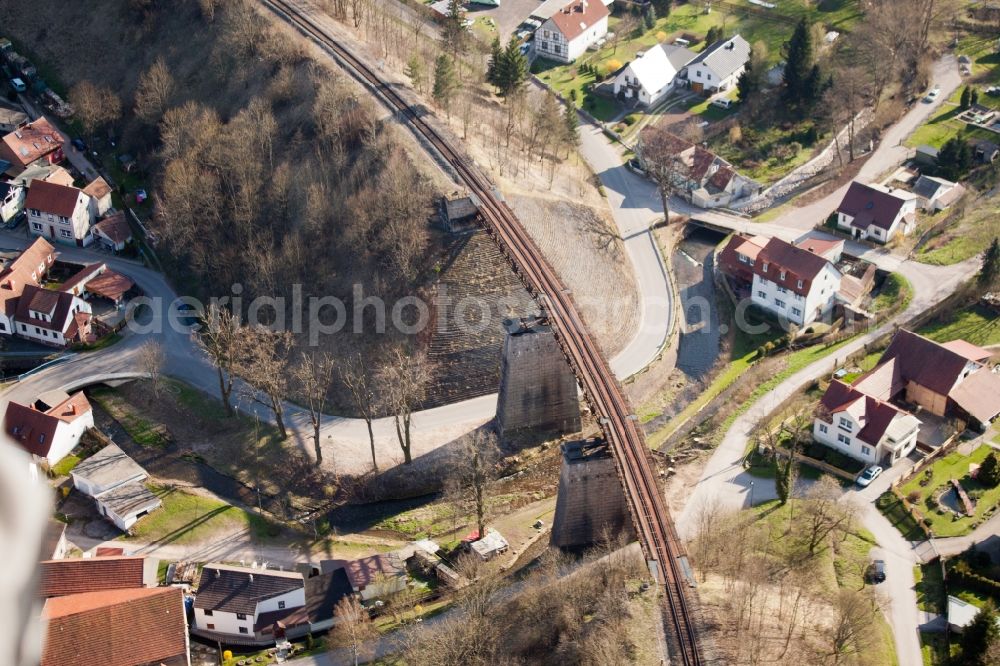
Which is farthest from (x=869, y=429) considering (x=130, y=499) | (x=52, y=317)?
(x=52, y=317)

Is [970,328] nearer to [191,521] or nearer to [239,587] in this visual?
[239,587]

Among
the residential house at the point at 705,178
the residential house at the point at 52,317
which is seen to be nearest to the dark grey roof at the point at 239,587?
the residential house at the point at 52,317

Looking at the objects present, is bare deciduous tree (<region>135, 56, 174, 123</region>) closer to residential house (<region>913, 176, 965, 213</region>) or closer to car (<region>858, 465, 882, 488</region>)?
residential house (<region>913, 176, 965, 213</region>)

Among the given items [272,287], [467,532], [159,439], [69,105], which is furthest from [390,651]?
[69,105]

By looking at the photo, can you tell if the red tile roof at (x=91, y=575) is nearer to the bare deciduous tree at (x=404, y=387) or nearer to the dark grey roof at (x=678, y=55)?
the bare deciduous tree at (x=404, y=387)

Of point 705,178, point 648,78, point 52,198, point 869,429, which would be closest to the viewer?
point 869,429

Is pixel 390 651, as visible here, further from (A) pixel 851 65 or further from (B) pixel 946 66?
(B) pixel 946 66

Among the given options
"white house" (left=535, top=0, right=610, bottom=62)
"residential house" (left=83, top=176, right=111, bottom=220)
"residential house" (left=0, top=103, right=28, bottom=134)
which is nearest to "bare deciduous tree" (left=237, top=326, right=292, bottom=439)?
Answer: "residential house" (left=83, top=176, right=111, bottom=220)
